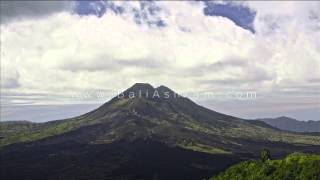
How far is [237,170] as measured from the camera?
5719 inches

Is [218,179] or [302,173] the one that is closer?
[302,173]

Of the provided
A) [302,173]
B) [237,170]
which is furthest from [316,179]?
[237,170]

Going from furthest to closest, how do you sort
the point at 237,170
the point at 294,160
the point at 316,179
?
the point at 237,170 < the point at 294,160 < the point at 316,179

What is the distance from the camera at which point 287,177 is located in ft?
420

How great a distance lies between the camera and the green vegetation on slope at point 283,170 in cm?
12900

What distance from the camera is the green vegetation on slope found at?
12900 cm

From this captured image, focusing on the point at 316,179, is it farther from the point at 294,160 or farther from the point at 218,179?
the point at 218,179

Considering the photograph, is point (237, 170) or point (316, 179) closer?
point (316, 179)

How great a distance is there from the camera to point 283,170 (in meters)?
131

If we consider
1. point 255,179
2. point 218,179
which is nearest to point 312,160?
point 255,179

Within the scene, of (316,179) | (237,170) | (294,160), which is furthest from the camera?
(237,170)

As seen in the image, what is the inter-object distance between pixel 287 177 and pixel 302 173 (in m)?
5.26

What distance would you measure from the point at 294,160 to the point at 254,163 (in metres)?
13.0

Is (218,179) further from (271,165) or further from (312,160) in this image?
(312,160)
